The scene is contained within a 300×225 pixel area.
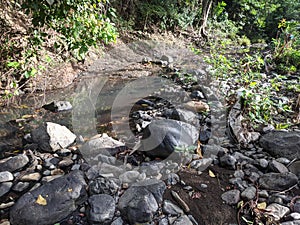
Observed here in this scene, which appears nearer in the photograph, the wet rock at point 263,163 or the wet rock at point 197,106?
the wet rock at point 263,163

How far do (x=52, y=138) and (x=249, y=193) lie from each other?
5.53 ft

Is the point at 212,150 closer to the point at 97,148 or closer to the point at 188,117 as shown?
the point at 188,117

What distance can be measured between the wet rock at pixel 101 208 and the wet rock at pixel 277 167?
1.24m

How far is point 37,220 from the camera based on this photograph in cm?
134

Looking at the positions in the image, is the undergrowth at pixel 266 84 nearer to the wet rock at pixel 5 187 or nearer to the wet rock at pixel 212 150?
the wet rock at pixel 212 150

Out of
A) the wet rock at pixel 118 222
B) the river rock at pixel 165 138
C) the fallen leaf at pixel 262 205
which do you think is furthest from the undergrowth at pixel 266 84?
the wet rock at pixel 118 222

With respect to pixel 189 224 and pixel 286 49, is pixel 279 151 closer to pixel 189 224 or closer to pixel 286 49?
pixel 189 224

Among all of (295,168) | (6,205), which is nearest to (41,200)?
(6,205)

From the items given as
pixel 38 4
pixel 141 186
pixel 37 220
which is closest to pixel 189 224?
pixel 141 186

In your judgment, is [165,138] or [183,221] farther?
[165,138]

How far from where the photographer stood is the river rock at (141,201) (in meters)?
1.39

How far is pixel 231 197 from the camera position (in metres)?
1.57

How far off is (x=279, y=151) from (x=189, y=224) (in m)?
1.11

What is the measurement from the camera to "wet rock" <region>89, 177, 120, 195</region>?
1.58m
